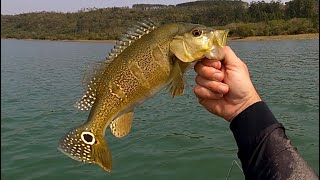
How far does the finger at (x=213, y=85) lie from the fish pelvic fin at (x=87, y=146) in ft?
2.35

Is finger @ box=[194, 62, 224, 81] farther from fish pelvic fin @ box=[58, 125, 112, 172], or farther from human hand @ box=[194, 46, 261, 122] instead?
fish pelvic fin @ box=[58, 125, 112, 172]

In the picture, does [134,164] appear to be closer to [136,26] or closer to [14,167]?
[14,167]

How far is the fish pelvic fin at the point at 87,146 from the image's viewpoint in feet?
7.12

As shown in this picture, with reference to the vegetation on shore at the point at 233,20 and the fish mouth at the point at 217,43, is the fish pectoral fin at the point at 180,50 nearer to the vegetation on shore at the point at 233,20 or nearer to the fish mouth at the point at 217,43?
the fish mouth at the point at 217,43

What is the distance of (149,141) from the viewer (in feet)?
34.2

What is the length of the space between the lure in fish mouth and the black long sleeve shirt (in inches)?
22.9

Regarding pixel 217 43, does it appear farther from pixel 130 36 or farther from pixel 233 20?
pixel 233 20

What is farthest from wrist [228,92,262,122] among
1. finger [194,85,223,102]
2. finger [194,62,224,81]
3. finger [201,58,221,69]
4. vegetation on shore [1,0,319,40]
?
vegetation on shore [1,0,319,40]

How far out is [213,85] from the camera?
2.47 meters

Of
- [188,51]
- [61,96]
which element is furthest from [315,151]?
[61,96]

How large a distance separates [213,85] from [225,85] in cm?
9

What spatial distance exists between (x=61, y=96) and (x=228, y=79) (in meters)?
15.3

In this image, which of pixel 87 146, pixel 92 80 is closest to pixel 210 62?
pixel 92 80

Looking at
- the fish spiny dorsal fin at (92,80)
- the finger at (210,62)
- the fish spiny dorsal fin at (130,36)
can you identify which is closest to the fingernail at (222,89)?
the finger at (210,62)
